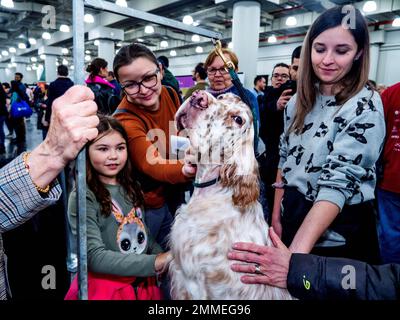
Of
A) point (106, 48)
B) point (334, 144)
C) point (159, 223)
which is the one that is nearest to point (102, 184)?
point (159, 223)

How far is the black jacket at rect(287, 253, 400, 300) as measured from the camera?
99 centimetres

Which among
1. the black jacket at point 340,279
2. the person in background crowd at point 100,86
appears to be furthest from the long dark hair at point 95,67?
the black jacket at point 340,279

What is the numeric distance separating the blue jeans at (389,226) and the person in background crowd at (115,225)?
4.52 ft

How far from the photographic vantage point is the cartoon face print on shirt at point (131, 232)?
138 centimetres

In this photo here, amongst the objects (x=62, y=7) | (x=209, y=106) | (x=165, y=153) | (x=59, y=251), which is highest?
(x=62, y=7)

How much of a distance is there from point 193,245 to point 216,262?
0.38ft

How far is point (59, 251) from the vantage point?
8.48 ft

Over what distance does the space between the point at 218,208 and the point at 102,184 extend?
0.58 metres

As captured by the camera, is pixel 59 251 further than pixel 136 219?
Yes

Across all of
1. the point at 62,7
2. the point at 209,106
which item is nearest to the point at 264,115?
the point at 209,106

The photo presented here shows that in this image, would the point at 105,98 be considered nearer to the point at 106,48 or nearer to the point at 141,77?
the point at 141,77

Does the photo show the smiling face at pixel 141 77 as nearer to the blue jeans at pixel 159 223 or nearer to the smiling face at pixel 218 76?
the blue jeans at pixel 159 223

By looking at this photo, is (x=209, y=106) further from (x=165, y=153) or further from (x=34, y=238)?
(x=34, y=238)
